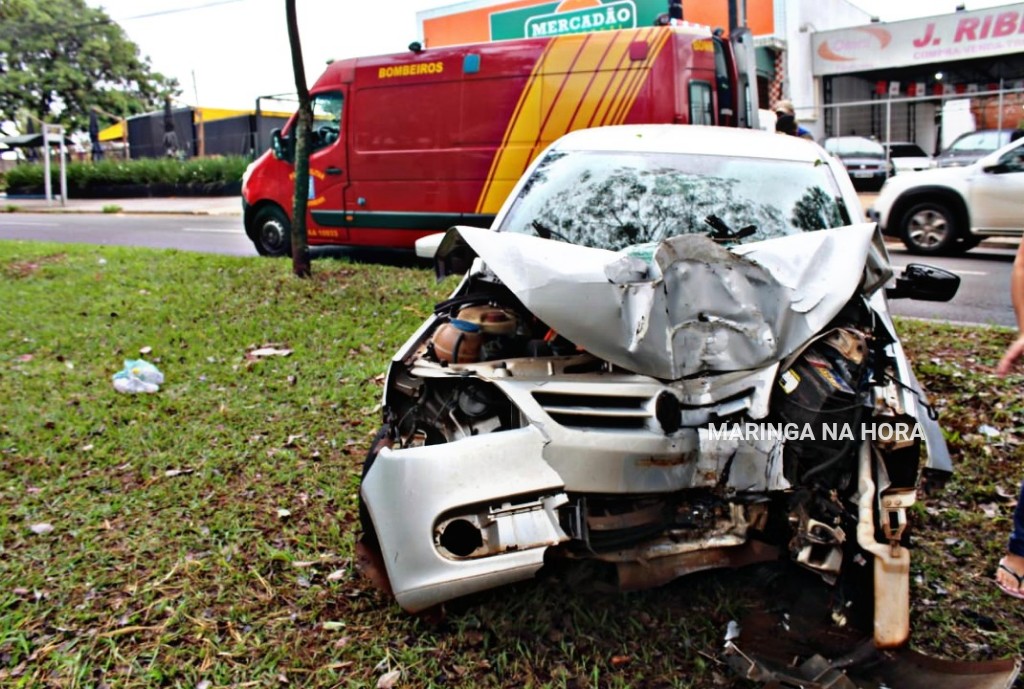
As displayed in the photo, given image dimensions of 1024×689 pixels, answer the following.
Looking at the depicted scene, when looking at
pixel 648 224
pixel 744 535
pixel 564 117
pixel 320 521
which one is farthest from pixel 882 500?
pixel 564 117

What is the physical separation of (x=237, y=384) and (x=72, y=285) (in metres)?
4.22

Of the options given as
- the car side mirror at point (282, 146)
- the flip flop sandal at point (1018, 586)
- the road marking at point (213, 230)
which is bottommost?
the flip flop sandal at point (1018, 586)

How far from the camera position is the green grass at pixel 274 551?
2.89 m

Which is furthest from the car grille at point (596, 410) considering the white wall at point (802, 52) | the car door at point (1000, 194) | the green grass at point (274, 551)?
the white wall at point (802, 52)

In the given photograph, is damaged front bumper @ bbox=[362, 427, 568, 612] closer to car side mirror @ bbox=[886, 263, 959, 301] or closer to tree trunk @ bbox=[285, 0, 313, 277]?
car side mirror @ bbox=[886, 263, 959, 301]

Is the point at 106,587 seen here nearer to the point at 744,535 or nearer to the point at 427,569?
the point at 427,569

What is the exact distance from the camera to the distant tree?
4153 cm

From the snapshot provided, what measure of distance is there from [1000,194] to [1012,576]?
31.9ft

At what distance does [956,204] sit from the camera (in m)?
11.7

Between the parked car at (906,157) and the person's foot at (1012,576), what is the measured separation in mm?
17554

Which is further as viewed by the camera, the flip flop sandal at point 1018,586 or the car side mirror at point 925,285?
the car side mirror at point 925,285

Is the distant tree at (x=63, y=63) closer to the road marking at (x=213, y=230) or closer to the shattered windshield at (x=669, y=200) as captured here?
the road marking at (x=213, y=230)

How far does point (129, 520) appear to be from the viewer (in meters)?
3.90

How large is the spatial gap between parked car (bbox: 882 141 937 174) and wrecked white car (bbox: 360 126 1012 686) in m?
17.8
